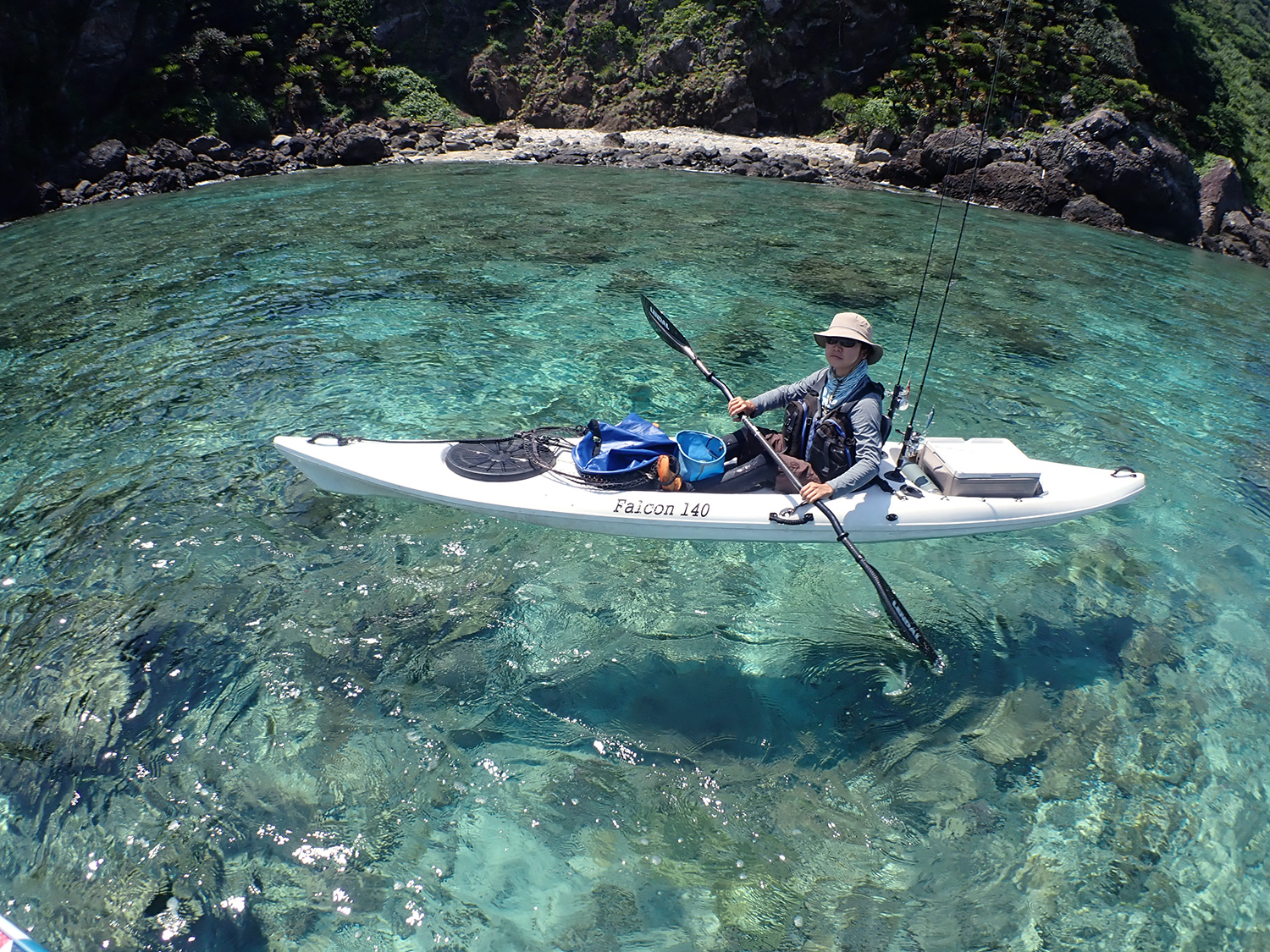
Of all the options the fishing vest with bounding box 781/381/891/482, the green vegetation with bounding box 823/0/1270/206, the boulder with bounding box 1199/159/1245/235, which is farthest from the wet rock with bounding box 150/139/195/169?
the boulder with bounding box 1199/159/1245/235

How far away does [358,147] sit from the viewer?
861 inches

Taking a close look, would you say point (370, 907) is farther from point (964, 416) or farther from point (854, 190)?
point (854, 190)

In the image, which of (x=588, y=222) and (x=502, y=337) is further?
(x=588, y=222)

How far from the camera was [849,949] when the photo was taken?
324 cm

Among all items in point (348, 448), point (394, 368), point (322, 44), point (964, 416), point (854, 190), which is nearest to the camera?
point (348, 448)

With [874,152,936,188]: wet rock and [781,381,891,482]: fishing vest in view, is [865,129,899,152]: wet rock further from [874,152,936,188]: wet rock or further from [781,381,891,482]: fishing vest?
[781,381,891,482]: fishing vest

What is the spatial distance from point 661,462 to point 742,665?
54.2 inches

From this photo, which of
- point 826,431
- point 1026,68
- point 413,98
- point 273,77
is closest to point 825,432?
point 826,431

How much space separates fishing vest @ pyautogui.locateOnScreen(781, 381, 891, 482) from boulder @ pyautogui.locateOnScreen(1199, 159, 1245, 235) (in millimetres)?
19544

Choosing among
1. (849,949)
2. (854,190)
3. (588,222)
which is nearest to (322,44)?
(588,222)

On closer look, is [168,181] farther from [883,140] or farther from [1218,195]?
[1218,195]

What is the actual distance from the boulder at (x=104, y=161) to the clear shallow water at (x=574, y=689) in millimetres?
12953

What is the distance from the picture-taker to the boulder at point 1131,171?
60.4 feet

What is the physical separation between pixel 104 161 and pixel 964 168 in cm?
2233
